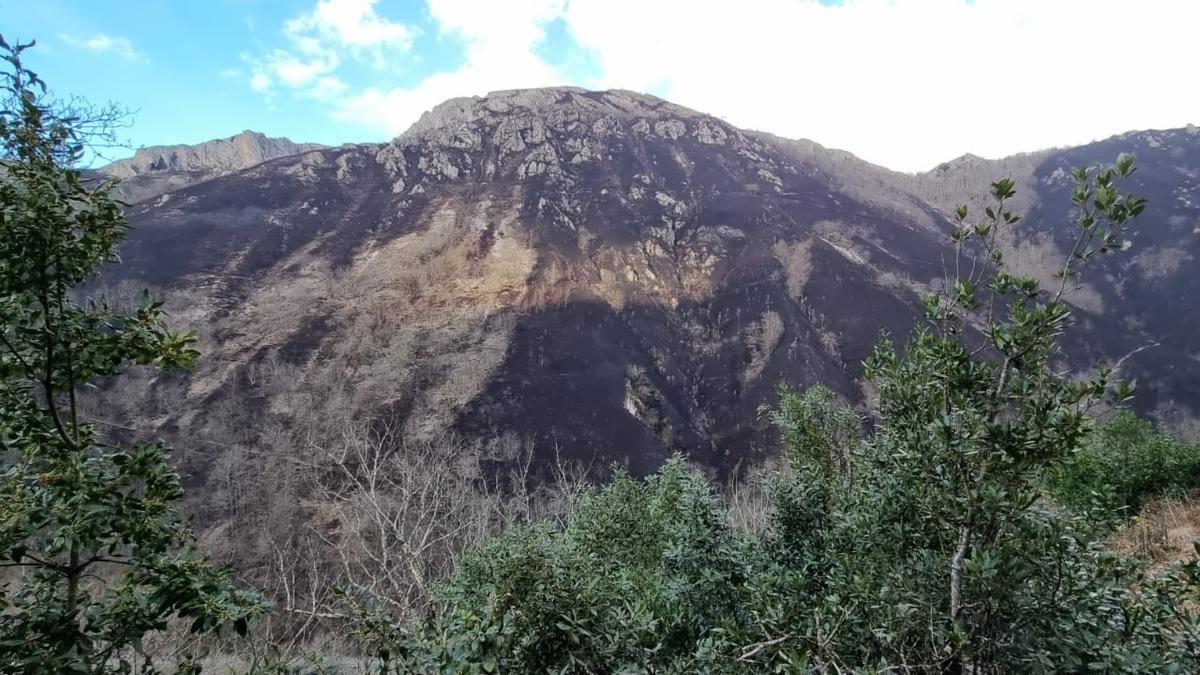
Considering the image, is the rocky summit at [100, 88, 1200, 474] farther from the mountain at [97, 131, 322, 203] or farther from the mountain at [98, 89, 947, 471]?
the mountain at [97, 131, 322, 203]

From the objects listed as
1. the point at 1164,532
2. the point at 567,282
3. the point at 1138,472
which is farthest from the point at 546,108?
the point at 1164,532

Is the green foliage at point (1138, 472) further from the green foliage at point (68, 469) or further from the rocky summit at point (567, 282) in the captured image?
the rocky summit at point (567, 282)

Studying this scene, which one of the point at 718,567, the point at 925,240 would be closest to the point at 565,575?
the point at 718,567

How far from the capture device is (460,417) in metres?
51.7

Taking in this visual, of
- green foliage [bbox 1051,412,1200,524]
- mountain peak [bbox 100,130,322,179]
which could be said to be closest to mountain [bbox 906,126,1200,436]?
green foliage [bbox 1051,412,1200,524]

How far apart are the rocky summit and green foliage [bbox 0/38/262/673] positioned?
46.5 metres

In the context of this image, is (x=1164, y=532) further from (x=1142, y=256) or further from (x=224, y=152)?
(x=224, y=152)

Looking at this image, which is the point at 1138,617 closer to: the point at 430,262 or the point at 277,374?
the point at 277,374

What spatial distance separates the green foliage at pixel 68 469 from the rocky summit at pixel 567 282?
1832 inches

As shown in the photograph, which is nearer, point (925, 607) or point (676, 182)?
point (925, 607)

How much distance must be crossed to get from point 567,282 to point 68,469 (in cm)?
6777

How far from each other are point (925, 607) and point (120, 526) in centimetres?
369

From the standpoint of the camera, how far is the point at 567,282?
228 feet

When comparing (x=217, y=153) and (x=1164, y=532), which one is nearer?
(x=1164, y=532)
